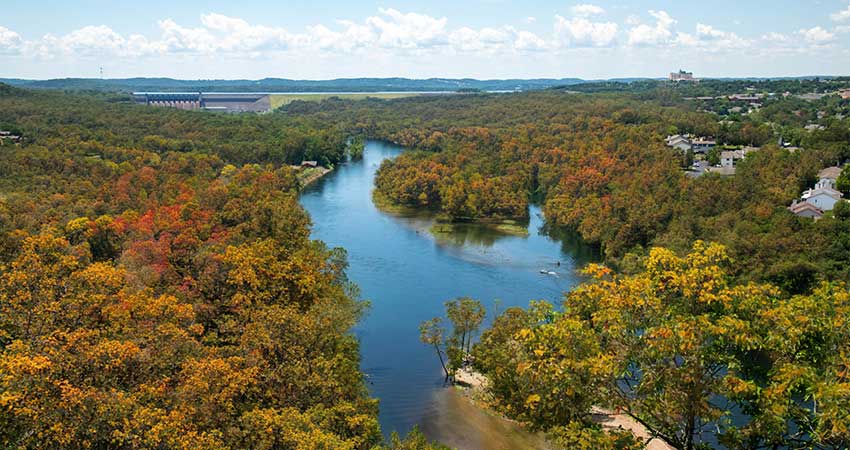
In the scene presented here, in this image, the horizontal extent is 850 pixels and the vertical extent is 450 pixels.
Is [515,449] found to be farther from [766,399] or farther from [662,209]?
[662,209]

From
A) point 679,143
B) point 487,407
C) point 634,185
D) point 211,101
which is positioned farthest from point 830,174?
point 211,101

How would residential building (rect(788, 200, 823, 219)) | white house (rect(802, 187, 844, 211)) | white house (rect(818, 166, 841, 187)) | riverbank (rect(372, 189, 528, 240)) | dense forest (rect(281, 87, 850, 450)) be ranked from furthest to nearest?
riverbank (rect(372, 189, 528, 240)) → white house (rect(818, 166, 841, 187)) → white house (rect(802, 187, 844, 211)) → residential building (rect(788, 200, 823, 219)) → dense forest (rect(281, 87, 850, 450))

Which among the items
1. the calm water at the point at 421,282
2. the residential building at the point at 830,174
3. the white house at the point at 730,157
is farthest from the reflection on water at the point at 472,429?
the white house at the point at 730,157

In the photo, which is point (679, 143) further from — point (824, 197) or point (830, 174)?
point (824, 197)

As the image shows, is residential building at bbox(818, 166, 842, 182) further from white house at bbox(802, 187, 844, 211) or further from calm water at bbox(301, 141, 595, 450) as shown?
calm water at bbox(301, 141, 595, 450)

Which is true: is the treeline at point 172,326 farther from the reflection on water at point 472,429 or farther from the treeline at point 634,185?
the treeline at point 634,185

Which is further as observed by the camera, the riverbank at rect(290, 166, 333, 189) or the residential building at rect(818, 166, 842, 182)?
the riverbank at rect(290, 166, 333, 189)

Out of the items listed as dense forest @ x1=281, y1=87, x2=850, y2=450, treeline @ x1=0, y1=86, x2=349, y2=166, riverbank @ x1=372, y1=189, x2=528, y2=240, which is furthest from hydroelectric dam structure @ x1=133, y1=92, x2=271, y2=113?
riverbank @ x1=372, y1=189, x2=528, y2=240
